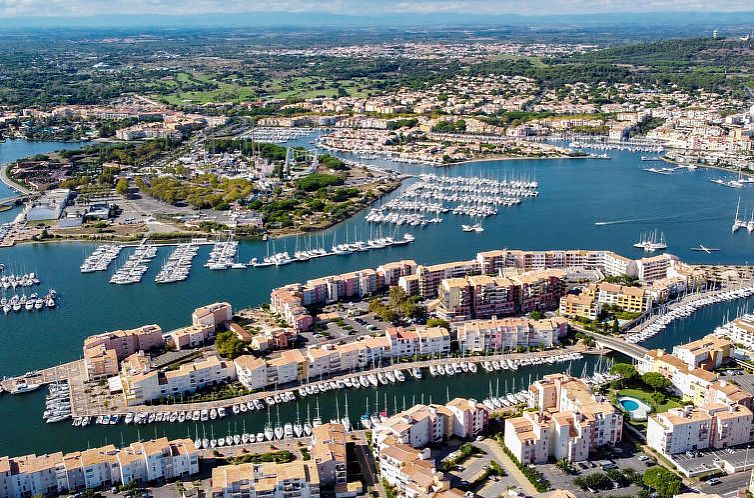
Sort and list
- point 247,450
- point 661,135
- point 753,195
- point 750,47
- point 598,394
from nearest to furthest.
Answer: point 247,450
point 598,394
point 753,195
point 661,135
point 750,47

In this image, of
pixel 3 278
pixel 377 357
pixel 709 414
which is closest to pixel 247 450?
pixel 377 357

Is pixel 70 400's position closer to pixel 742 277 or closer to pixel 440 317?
pixel 440 317

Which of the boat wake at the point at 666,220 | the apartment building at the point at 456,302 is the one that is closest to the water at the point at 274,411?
the apartment building at the point at 456,302

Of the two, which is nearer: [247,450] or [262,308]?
[247,450]

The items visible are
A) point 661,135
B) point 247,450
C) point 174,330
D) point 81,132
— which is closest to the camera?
point 247,450

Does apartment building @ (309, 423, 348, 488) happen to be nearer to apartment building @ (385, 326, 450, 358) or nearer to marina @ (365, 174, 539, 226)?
apartment building @ (385, 326, 450, 358)

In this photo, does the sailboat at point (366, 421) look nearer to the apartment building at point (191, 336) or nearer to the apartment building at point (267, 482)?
the apartment building at point (267, 482)

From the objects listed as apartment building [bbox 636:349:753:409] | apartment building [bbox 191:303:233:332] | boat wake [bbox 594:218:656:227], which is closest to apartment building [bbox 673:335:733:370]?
apartment building [bbox 636:349:753:409]

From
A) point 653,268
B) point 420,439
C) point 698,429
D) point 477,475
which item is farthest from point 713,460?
point 653,268
